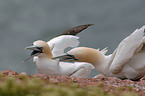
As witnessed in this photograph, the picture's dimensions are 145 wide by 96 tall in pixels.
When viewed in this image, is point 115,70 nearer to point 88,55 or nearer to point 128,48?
point 128,48

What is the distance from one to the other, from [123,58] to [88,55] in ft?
3.26

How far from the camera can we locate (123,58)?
5.46m

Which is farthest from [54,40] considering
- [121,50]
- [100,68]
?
[121,50]

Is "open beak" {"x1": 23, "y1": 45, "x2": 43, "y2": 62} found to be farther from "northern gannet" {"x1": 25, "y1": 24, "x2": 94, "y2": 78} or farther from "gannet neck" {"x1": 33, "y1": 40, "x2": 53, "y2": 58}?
"gannet neck" {"x1": 33, "y1": 40, "x2": 53, "y2": 58}

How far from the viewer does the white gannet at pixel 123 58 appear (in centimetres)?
547

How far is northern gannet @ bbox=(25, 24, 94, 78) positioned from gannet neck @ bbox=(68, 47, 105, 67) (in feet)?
5.39

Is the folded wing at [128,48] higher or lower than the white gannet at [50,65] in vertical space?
lower

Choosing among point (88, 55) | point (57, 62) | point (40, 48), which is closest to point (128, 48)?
point (88, 55)

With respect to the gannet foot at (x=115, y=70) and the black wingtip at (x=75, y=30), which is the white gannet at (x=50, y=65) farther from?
the gannet foot at (x=115, y=70)

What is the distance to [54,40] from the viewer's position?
342 inches

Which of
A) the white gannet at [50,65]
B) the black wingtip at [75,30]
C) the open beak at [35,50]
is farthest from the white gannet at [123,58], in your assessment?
the black wingtip at [75,30]

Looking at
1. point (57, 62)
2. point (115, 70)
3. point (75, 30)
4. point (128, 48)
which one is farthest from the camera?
point (75, 30)

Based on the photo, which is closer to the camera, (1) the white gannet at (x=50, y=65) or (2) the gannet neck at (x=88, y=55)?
(2) the gannet neck at (x=88, y=55)

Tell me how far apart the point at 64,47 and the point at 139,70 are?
369cm
